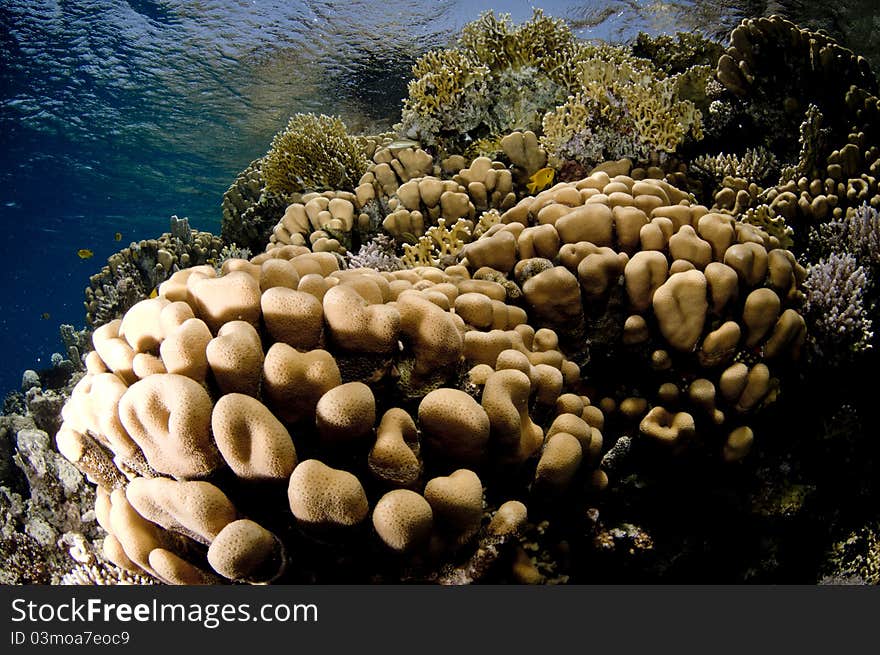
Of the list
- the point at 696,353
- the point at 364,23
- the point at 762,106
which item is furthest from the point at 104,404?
the point at 364,23

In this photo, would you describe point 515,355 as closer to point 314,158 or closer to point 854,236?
point 854,236

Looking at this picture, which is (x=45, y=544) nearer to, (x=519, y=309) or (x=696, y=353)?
(x=519, y=309)

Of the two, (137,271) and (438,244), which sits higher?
(438,244)

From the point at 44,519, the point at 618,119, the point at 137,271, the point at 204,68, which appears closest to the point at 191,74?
the point at 204,68

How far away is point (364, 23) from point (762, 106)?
1351 cm

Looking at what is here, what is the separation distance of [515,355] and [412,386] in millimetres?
508

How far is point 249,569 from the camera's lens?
151cm

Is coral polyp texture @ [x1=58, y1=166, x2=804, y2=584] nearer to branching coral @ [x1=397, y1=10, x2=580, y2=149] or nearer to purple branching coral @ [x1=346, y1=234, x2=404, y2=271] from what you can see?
purple branching coral @ [x1=346, y1=234, x2=404, y2=271]

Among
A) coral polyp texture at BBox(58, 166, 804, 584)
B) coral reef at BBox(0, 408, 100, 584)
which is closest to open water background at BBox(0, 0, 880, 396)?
coral reef at BBox(0, 408, 100, 584)

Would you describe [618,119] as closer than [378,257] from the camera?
No

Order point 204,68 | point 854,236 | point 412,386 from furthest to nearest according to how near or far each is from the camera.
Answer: point 204,68 < point 854,236 < point 412,386

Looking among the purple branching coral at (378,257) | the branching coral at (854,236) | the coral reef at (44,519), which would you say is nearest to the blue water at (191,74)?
the coral reef at (44,519)

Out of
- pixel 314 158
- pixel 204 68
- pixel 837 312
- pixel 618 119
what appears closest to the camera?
pixel 837 312

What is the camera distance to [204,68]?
17.2 metres
